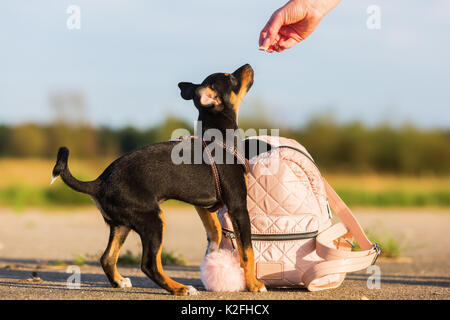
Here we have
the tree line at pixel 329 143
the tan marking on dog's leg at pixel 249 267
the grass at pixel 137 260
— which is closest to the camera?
the tan marking on dog's leg at pixel 249 267

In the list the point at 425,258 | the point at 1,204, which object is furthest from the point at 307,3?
the point at 1,204

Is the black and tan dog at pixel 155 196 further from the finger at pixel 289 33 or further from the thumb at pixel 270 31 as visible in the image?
the finger at pixel 289 33

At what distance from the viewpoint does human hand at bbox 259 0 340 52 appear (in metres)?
4.80

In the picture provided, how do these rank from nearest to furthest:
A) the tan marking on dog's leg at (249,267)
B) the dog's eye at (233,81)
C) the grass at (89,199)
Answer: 1. the tan marking on dog's leg at (249,267)
2. the dog's eye at (233,81)
3. the grass at (89,199)

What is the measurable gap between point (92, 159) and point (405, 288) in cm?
2179

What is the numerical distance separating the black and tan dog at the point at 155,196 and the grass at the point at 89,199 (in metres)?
11.9

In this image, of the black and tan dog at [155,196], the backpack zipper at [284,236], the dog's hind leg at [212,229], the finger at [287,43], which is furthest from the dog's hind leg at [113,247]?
the finger at [287,43]

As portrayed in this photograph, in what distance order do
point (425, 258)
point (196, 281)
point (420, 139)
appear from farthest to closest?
point (420, 139) → point (425, 258) → point (196, 281)

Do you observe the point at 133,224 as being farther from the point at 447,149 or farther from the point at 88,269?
the point at 447,149

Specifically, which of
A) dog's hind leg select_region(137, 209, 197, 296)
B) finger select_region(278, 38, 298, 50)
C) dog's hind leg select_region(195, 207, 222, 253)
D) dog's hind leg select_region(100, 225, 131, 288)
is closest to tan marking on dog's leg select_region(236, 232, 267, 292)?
dog's hind leg select_region(195, 207, 222, 253)

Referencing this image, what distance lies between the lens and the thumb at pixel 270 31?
4770 mm

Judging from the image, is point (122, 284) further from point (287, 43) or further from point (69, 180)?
point (287, 43)

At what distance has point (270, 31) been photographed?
15.6 feet
